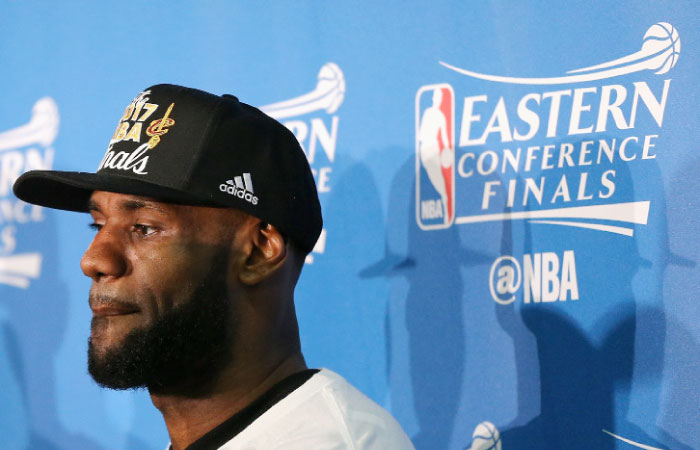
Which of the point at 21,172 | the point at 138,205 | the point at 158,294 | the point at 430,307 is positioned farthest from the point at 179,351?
the point at 21,172

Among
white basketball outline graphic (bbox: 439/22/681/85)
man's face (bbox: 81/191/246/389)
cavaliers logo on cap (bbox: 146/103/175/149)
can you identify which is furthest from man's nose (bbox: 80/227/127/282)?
white basketball outline graphic (bbox: 439/22/681/85)

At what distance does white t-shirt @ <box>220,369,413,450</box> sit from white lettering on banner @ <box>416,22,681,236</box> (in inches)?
24.0

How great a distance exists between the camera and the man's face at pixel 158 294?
907 mm

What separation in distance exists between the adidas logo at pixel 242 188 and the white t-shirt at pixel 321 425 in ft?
0.68

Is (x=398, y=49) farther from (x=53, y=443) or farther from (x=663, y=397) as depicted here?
(x=53, y=443)

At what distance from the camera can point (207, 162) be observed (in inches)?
36.3

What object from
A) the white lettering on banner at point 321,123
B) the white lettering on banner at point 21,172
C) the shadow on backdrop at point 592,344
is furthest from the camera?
the white lettering on banner at point 21,172

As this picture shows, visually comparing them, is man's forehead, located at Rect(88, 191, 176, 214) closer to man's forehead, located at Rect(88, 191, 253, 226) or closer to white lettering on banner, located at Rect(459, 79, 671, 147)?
man's forehead, located at Rect(88, 191, 253, 226)

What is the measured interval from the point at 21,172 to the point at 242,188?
1293mm

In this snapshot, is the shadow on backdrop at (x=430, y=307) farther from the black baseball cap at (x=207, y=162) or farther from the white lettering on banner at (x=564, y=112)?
the black baseball cap at (x=207, y=162)

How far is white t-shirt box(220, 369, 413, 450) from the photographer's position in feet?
2.76

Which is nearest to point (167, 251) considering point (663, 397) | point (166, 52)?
point (663, 397)

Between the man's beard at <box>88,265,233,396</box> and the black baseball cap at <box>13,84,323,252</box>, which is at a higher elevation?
the black baseball cap at <box>13,84,323,252</box>

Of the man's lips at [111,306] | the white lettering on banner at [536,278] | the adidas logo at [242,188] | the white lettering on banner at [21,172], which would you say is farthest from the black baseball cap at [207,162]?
the white lettering on banner at [21,172]
